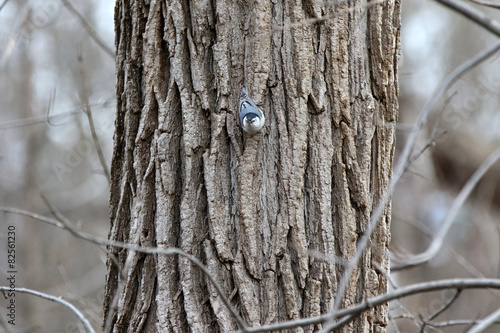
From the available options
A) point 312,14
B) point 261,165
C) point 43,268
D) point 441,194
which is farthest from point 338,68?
point 43,268

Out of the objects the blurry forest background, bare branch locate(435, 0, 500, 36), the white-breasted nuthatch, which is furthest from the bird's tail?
the blurry forest background

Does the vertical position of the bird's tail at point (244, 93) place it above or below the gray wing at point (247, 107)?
above

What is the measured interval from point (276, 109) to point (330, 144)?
190 mm

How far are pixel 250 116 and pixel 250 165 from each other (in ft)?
0.48

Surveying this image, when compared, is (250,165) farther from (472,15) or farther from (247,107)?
(472,15)

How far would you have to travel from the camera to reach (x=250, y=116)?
1.40 m

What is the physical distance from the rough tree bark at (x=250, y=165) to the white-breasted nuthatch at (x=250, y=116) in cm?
3

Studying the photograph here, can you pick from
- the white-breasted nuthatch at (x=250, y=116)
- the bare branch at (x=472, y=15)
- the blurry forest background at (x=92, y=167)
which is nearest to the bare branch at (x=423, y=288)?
the bare branch at (x=472, y=15)

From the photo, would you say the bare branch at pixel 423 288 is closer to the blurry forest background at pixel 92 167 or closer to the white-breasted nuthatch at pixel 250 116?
the white-breasted nuthatch at pixel 250 116

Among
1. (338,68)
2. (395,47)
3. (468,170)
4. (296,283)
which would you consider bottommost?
(296,283)

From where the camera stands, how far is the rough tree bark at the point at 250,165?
56.6 inches

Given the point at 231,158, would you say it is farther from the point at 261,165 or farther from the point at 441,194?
the point at 441,194

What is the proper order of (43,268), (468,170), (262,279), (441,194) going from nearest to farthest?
(262,279) < (468,170) < (441,194) < (43,268)

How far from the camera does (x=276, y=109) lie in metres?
1.47
